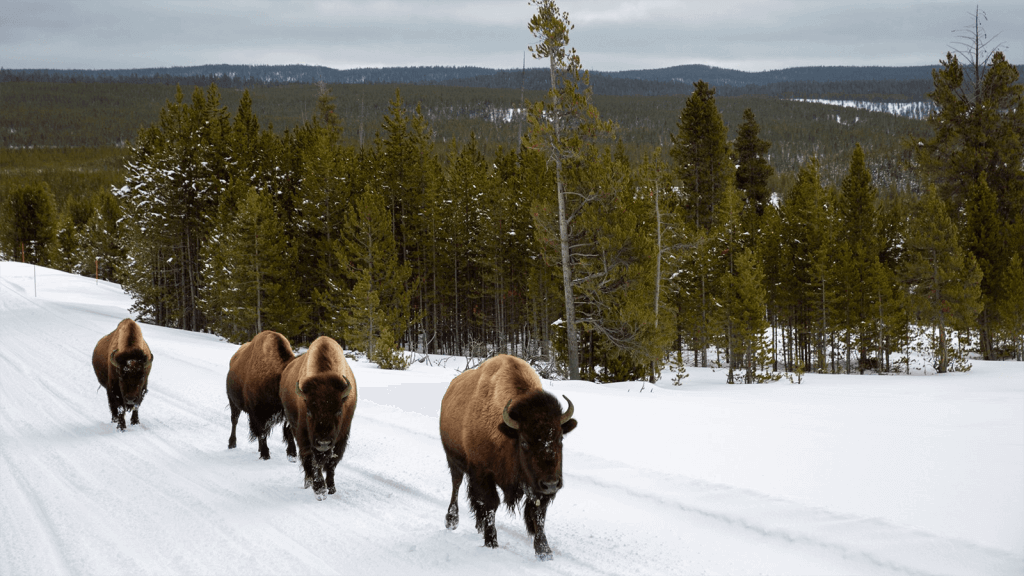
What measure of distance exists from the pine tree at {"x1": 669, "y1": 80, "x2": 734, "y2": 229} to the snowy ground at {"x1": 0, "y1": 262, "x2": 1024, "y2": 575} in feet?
87.1

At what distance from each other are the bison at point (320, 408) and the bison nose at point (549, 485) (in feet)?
9.49

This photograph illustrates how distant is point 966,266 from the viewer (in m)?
31.7

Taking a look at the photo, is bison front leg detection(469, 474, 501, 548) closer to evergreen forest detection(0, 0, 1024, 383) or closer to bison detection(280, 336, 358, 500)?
bison detection(280, 336, 358, 500)

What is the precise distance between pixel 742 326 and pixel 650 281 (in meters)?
7.84

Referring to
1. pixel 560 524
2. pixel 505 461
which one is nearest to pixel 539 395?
pixel 505 461

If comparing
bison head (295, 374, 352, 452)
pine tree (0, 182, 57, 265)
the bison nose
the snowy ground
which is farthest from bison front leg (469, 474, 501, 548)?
pine tree (0, 182, 57, 265)

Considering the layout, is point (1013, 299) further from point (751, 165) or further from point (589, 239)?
point (589, 239)

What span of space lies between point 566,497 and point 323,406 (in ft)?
9.41

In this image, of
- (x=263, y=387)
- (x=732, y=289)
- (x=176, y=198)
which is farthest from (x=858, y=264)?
(x=176, y=198)

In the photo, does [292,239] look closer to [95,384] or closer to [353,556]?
[95,384]

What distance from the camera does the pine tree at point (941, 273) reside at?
30422 mm

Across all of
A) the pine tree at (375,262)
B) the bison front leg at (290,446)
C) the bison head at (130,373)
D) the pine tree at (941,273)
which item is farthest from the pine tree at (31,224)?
the pine tree at (941,273)

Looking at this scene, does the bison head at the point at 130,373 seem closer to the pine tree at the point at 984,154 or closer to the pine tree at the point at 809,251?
the pine tree at the point at 809,251

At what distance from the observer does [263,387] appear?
9.16 meters
